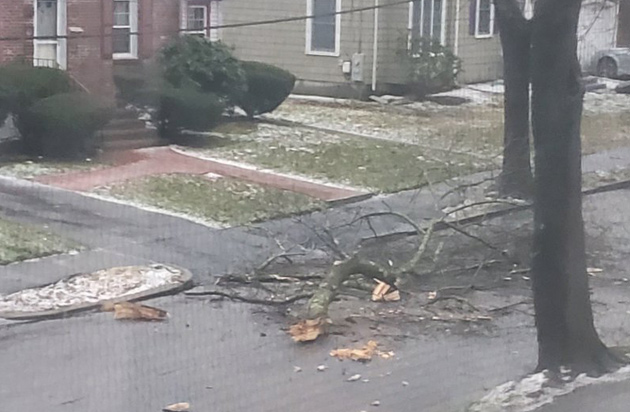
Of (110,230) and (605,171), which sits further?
(605,171)

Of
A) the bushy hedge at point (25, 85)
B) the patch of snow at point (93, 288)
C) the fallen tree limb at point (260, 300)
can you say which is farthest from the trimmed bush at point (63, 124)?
the fallen tree limb at point (260, 300)

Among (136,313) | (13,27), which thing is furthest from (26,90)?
(136,313)

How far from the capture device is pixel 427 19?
26.0 m

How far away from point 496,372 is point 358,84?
1819 centimetres

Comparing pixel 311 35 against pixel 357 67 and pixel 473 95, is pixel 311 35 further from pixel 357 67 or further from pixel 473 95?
pixel 473 95

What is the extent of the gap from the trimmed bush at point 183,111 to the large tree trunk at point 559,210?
39.8 feet

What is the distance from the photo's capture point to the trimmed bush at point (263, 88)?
2123cm

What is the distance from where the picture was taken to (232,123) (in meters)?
21.2

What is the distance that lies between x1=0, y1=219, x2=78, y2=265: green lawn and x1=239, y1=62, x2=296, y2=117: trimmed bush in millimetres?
8765

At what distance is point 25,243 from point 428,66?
1464 centimetres

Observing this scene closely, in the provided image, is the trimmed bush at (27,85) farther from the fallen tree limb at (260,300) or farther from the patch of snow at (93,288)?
the fallen tree limb at (260,300)

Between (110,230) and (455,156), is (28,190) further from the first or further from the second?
(455,156)

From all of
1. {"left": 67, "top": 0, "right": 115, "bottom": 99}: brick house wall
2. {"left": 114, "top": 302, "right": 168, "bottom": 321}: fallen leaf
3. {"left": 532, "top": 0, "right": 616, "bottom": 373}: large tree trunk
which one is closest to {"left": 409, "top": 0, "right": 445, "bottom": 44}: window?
{"left": 67, "top": 0, "right": 115, "bottom": 99}: brick house wall

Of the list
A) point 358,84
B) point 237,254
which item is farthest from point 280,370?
point 358,84
